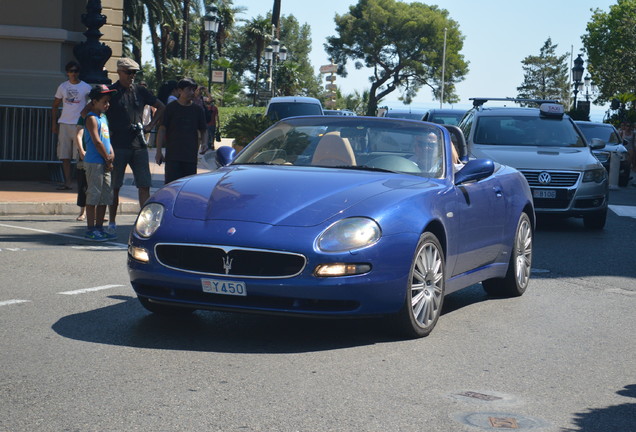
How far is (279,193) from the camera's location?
22.2ft

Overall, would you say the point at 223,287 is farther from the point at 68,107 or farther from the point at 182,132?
the point at 68,107

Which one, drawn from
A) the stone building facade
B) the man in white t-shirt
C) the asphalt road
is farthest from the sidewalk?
the asphalt road

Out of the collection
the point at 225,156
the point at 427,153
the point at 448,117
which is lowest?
the point at 225,156

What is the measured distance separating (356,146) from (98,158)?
15.2ft

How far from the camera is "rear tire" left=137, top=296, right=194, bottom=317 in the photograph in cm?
709

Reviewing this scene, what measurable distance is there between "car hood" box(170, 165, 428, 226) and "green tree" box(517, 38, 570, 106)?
144 m

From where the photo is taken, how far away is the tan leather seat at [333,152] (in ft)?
25.3

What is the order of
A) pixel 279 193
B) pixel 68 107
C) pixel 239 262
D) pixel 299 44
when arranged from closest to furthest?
pixel 239 262, pixel 279 193, pixel 68 107, pixel 299 44

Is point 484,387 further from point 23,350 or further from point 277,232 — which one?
point 23,350

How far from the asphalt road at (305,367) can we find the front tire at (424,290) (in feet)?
0.38

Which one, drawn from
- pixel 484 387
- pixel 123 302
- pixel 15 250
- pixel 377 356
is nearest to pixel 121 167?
pixel 15 250

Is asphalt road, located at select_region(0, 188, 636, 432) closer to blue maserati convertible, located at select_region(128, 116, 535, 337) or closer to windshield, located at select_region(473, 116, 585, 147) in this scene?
blue maserati convertible, located at select_region(128, 116, 535, 337)

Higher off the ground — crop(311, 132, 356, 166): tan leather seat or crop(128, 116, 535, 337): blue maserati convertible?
crop(311, 132, 356, 166): tan leather seat

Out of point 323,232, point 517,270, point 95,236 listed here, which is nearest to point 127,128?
point 95,236
